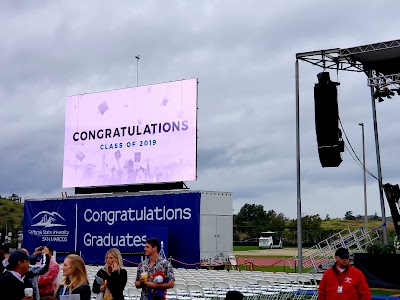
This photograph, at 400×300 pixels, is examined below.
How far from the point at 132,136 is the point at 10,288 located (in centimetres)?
2362

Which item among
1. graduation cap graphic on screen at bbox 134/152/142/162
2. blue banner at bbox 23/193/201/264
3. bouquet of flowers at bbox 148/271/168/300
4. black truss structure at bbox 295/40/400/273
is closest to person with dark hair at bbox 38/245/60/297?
bouquet of flowers at bbox 148/271/168/300

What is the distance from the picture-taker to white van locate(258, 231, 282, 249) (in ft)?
179

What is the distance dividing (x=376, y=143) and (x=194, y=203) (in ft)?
26.3

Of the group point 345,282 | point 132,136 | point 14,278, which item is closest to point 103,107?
point 132,136

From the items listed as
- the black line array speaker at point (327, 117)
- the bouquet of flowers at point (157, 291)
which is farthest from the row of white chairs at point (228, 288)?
the black line array speaker at point (327, 117)

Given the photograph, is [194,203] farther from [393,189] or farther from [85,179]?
[393,189]

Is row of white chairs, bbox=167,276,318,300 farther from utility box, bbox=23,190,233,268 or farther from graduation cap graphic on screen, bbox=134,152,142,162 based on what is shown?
graduation cap graphic on screen, bbox=134,152,142,162

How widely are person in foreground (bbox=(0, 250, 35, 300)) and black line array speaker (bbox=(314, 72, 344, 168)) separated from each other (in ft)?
46.1

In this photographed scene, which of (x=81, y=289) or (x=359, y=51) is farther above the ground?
(x=359, y=51)

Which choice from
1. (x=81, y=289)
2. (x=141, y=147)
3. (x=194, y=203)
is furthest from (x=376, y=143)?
(x=81, y=289)

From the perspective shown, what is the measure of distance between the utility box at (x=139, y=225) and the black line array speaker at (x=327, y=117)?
26.8ft

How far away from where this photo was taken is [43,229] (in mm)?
31234

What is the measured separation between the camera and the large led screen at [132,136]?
26.5 metres

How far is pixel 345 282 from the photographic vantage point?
269 inches
